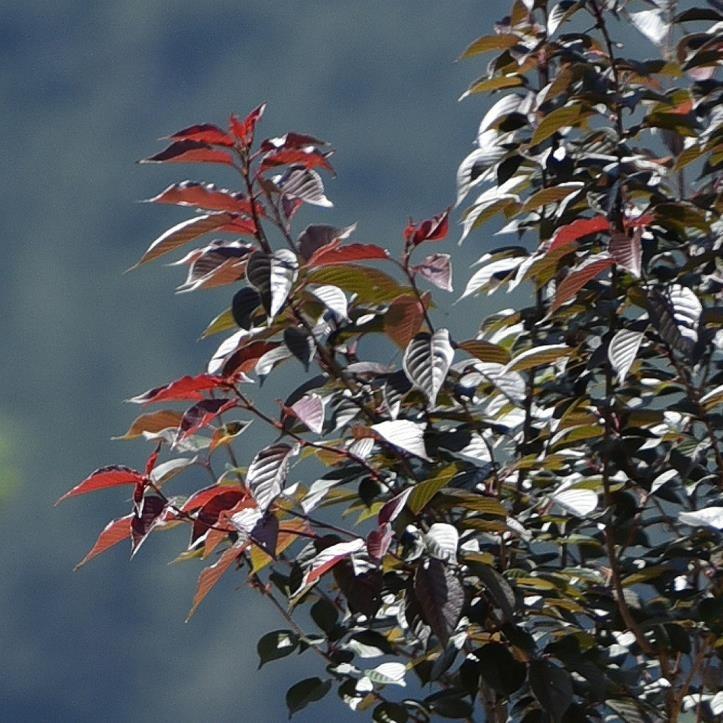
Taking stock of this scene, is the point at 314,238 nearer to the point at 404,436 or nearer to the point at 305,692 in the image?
the point at 404,436

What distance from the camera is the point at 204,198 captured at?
3.69 feet

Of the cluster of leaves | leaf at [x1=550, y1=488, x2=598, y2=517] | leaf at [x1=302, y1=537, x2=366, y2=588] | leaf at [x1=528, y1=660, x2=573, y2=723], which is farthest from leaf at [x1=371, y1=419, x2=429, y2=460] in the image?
leaf at [x1=528, y1=660, x2=573, y2=723]

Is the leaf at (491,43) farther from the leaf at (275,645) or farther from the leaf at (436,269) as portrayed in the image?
the leaf at (275,645)

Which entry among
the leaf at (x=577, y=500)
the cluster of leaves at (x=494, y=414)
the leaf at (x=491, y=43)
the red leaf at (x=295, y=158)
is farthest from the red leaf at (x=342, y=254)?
the leaf at (x=491, y=43)

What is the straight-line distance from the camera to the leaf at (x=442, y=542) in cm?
110

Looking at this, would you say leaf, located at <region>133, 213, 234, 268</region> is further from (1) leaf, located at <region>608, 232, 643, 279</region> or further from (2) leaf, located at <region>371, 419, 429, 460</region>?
(1) leaf, located at <region>608, 232, 643, 279</region>

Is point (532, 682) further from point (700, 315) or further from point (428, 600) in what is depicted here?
point (700, 315)

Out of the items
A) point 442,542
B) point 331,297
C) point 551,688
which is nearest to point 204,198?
point 331,297

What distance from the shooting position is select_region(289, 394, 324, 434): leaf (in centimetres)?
108

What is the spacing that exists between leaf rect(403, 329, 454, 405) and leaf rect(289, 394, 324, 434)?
0.29 feet

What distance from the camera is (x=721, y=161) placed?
1562 mm

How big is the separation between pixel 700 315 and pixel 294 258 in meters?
0.48

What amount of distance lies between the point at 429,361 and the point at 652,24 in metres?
0.64

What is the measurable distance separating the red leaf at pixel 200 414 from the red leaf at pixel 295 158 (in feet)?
0.77
